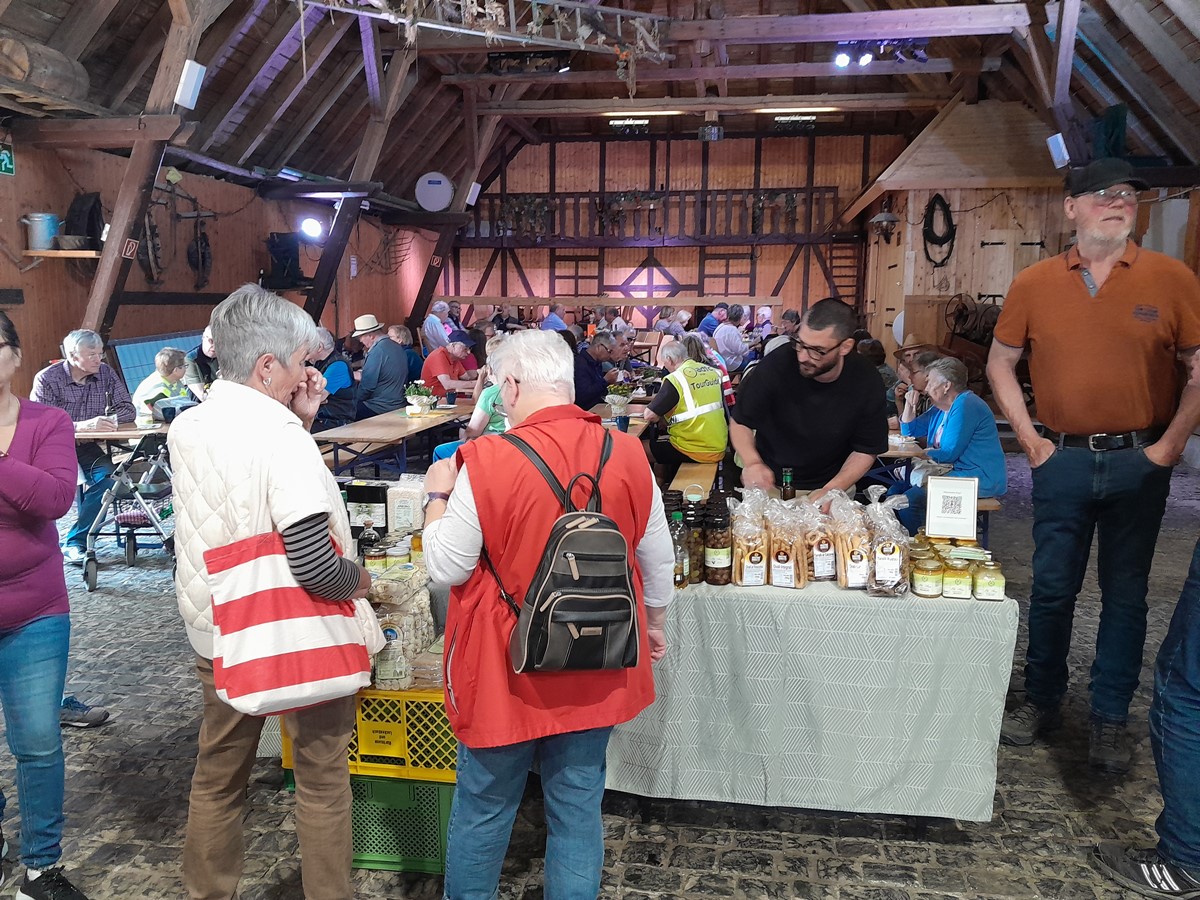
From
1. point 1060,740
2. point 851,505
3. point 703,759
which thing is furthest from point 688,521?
point 1060,740

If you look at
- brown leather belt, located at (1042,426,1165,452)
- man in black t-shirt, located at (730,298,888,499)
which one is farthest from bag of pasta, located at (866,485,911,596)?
brown leather belt, located at (1042,426,1165,452)

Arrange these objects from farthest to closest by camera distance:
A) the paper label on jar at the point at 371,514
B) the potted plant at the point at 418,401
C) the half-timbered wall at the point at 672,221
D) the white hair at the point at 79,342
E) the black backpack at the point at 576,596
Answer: the half-timbered wall at the point at 672,221, the potted plant at the point at 418,401, the white hair at the point at 79,342, the paper label on jar at the point at 371,514, the black backpack at the point at 576,596

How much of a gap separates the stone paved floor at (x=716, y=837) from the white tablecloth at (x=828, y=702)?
133 mm

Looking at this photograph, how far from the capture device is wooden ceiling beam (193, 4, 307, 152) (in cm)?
890

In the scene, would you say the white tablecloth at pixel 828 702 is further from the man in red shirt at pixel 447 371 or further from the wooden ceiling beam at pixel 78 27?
the wooden ceiling beam at pixel 78 27

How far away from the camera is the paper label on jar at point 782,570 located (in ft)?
8.96

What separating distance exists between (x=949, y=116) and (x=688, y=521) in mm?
11124

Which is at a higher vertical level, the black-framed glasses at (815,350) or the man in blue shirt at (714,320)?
the man in blue shirt at (714,320)

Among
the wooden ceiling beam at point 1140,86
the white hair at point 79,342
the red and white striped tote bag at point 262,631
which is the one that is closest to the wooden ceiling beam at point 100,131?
the white hair at point 79,342

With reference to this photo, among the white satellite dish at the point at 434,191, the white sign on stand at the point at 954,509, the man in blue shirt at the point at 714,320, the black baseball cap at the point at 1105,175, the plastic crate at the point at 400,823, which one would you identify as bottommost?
the plastic crate at the point at 400,823

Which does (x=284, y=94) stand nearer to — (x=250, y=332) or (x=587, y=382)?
(x=587, y=382)

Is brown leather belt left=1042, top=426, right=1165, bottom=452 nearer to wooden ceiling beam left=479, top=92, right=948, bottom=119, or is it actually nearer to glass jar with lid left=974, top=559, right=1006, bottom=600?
glass jar with lid left=974, top=559, right=1006, bottom=600

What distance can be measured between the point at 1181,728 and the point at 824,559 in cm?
105

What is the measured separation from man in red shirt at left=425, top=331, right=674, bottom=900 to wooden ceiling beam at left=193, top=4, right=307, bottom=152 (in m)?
8.66
